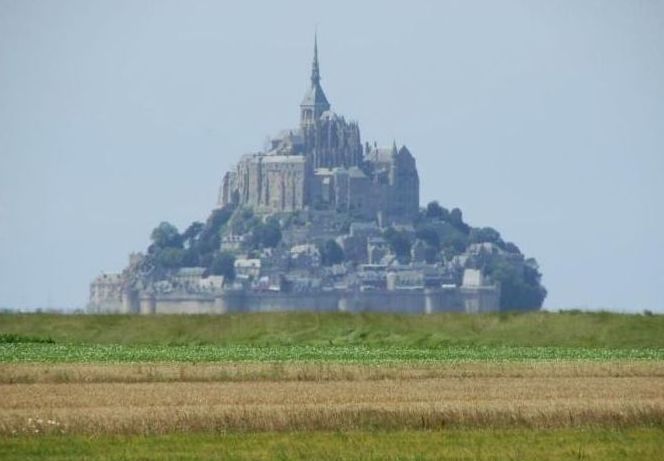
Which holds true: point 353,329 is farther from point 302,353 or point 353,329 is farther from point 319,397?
point 319,397

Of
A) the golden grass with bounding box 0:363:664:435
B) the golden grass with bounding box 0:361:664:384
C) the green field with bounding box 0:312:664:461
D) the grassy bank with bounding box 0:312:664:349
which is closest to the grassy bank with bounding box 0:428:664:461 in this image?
the green field with bounding box 0:312:664:461

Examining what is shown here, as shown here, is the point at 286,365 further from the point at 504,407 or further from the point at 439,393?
the point at 504,407

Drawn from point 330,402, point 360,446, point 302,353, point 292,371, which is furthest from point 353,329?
point 360,446

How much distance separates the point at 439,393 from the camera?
115ft

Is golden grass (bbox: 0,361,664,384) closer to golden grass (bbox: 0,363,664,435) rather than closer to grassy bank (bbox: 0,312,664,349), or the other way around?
golden grass (bbox: 0,363,664,435)

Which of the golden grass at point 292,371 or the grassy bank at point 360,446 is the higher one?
the golden grass at point 292,371

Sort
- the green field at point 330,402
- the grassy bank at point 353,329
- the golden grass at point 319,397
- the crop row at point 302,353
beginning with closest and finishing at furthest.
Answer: the green field at point 330,402 < the golden grass at point 319,397 < the crop row at point 302,353 < the grassy bank at point 353,329

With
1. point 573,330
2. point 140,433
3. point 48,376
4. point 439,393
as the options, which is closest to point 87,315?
point 573,330

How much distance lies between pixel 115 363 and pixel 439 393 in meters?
12.9

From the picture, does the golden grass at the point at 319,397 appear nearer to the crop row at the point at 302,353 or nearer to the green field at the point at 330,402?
the green field at the point at 330,402

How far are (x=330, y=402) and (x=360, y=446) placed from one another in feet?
16.7

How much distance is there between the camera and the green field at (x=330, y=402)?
91.5ft

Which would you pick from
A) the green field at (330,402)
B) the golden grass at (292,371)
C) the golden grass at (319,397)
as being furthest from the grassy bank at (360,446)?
the golden grass at (292,371)

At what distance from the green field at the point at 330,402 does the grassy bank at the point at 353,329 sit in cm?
293
